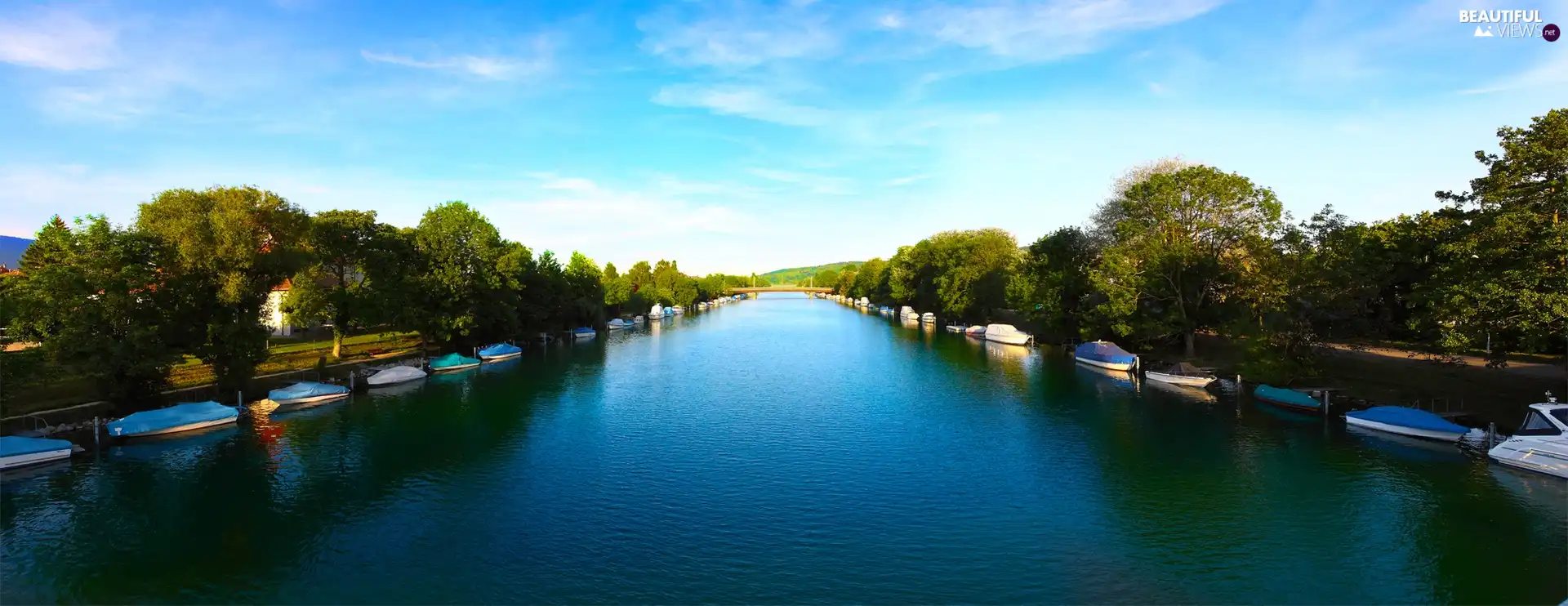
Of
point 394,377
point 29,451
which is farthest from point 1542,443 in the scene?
point 394,377

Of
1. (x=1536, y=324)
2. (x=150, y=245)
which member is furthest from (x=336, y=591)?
(x=1536, y=324)

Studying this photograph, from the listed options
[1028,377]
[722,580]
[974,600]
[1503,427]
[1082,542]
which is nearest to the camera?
[974,600]

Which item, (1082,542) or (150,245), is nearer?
(1082,542)

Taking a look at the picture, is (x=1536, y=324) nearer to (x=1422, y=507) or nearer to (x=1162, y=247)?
(x=1422, y=507)

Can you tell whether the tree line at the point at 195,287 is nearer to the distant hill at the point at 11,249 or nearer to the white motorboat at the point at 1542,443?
the distant hill at the point at 11,249

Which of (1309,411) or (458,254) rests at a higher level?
(458,254)

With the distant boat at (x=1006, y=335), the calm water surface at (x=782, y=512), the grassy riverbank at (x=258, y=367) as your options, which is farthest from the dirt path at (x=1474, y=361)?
the grassy riverbank at (x=258, y=367)

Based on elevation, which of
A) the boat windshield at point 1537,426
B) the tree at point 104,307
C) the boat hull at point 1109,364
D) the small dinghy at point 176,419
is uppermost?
the tree at point 104,307

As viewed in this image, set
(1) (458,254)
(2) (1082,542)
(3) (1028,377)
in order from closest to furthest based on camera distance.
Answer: (2) (1082,542)
(3) (1028,377)
(1) (458,254)
